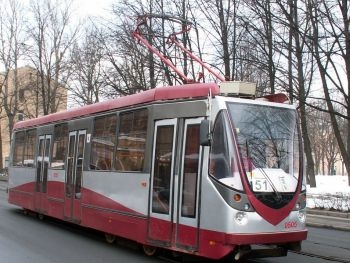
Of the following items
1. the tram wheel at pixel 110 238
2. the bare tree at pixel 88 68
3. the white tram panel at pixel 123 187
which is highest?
the bare tree at pixel 88 68

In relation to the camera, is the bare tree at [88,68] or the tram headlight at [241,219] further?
the bare tree at [88,68]

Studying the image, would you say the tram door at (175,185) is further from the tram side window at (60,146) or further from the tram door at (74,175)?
the tram side window at (60,146)

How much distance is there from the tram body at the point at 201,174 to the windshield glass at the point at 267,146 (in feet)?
0.06

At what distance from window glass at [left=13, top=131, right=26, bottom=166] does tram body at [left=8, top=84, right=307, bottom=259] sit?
6640 mm

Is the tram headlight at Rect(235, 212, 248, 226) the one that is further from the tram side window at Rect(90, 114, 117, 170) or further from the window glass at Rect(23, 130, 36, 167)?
the window glass at Rect(23, 130, 36, 167)

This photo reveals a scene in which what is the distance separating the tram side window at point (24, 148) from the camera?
1677 cm

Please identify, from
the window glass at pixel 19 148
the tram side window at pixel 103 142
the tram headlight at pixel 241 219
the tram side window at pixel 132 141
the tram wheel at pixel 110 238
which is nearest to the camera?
the tram headlight at pixel 241 219

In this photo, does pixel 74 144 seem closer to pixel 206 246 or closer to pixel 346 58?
pixel 206 246

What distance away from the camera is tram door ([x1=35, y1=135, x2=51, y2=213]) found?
15.2 m

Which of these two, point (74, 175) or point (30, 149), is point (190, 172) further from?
point (30, 149)

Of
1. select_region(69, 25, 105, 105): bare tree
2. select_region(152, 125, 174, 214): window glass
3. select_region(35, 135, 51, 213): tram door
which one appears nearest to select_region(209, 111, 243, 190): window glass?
select_region(152, 125, 174, 214): window glass

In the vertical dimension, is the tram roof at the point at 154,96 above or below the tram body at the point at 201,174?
above

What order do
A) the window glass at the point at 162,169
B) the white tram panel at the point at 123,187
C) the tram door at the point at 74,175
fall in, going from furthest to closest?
the tram door at the point at 74,175 → the white tram panel at the point at 123,187 → the window glass at the point at 162,169

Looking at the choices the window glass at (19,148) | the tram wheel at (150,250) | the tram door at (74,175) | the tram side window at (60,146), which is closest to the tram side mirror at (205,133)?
the tram wheel at (150,250)
